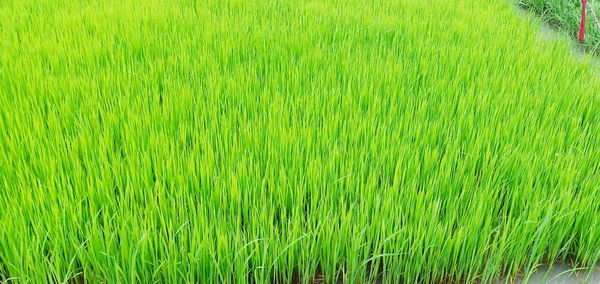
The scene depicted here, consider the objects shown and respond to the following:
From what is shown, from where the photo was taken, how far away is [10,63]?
5.70ft

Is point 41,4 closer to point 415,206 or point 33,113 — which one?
point 33,113

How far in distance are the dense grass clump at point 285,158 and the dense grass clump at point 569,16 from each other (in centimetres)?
98

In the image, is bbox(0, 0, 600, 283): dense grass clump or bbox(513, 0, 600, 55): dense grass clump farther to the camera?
bbox(513, 0, 600, 55): dense grass clump

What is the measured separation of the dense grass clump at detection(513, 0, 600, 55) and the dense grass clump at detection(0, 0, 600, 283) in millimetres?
980

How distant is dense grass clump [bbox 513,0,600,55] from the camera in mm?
2936

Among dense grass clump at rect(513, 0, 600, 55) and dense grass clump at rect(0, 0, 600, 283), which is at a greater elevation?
dense grass clump at rect(513, 0, 600, 55)

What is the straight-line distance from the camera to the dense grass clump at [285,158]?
105 centimetres

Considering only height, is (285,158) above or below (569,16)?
below

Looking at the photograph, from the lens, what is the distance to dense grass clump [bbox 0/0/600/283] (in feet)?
3.44

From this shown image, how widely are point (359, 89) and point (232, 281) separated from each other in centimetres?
83

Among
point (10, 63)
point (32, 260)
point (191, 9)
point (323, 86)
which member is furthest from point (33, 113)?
point (191, 9)

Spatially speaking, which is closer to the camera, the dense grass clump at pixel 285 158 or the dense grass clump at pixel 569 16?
the dense grass clump at pixel 285 158

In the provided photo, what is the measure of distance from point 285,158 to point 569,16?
2807 mm

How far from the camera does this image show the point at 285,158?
1.27 meters
